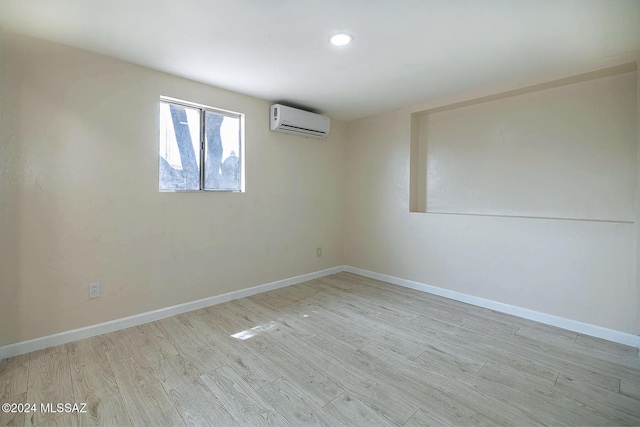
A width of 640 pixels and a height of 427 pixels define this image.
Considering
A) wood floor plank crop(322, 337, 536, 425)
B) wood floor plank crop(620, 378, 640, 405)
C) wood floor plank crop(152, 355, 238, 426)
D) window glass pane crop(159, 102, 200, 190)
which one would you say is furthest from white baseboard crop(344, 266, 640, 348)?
window glass pane crop(159, 102, 200, 190)

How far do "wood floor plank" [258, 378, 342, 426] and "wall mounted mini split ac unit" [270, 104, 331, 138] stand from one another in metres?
2.81

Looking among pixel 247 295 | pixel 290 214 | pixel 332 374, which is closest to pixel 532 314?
pixel 332 374

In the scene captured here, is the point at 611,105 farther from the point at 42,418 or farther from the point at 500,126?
the point at 42,418

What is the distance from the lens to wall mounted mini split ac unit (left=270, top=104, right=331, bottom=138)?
3.53 metres

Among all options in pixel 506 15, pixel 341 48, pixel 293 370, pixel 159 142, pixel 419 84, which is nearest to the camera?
pixel 506 15

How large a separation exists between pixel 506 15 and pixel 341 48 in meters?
1.14

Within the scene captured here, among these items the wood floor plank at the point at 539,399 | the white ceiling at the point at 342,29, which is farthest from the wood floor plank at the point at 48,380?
the wood floor plank at the point at 539,399

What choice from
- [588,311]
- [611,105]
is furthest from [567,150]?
[588,311]

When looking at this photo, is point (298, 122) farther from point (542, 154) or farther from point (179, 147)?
point (542, 154)

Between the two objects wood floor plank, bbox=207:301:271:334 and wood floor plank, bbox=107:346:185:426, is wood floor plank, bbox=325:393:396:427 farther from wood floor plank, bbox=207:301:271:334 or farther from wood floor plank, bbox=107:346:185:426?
wood floor plank, bbox=207:301:271:334

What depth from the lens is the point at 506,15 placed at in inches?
74.3

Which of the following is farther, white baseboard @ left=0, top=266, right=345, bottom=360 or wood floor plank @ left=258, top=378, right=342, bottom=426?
white baseboard @ left=0, top=266, right=345, bottom=360

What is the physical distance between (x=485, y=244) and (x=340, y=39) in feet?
8.56

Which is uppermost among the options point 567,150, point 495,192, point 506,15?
point 506,15
